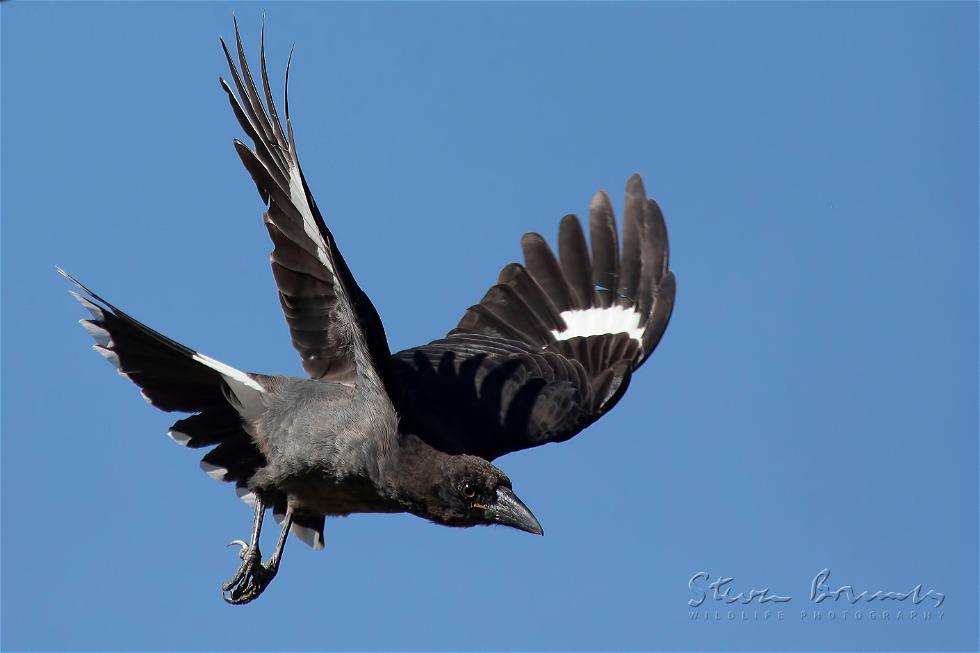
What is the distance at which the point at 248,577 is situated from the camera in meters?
7.46

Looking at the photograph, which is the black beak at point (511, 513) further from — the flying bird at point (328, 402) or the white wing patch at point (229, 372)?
the white wing patch at point (229, 372)

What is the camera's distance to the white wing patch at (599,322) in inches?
380

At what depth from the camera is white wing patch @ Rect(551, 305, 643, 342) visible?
966 centimetres

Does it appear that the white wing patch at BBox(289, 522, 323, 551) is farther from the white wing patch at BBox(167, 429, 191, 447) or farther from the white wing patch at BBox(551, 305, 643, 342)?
the white wing patch at BBox(551, 305, 643, 342)

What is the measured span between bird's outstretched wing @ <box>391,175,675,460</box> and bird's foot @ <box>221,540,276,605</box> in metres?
1.25

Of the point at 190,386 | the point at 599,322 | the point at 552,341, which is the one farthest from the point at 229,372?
the point at 599,322

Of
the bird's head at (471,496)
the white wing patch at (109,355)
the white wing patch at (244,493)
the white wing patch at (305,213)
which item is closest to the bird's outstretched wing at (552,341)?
the bird's head at (471,496)

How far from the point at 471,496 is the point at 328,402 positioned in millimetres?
947

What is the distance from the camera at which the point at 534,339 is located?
31.6ft

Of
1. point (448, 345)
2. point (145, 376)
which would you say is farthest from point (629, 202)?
point (145, 376)

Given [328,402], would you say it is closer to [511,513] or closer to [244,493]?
[244,493]

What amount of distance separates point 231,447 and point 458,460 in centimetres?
146

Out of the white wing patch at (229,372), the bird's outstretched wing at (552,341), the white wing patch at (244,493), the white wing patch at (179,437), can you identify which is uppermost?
the bird's outstretched wing at (552,341)

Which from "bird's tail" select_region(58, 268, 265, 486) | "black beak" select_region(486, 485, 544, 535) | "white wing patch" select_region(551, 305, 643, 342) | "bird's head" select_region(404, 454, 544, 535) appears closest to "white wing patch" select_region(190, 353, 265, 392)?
"bird's tail" select_region(58, 268, 265, 486)
